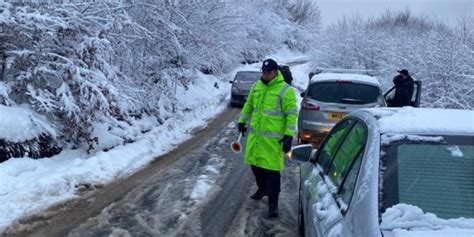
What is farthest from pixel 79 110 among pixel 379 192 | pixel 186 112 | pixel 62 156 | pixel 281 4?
pixel 281 4

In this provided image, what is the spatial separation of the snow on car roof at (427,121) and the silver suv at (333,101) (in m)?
6.02

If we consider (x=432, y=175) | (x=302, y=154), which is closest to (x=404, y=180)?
(x=432, y=175)

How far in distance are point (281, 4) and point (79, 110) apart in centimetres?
5995

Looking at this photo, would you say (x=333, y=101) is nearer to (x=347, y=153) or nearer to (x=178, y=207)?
(x=178, y=207)

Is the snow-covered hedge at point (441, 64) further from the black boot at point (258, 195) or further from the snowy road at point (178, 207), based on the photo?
the black boot at point (258, 195)

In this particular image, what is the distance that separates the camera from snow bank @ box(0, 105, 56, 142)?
8.26m

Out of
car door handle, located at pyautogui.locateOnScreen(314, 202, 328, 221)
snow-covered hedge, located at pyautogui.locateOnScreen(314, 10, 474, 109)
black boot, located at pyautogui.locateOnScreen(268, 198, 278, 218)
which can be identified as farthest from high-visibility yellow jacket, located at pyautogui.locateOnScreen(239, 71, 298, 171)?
snow-covered hedge, located at pyautogui.locateOnScreen(314, 10, 474, 109)

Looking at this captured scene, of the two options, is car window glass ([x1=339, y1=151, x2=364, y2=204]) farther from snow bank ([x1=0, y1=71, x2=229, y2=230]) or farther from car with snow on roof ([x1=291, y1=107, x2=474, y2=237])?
snow bank ([x1=0, y1=71, x2=229, y2=230])

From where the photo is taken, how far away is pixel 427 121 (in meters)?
3.27

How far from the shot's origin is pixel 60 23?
877cm

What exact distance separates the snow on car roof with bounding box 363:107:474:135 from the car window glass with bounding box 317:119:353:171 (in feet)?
2.81

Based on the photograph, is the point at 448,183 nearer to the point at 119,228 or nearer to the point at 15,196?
the point at 119,228

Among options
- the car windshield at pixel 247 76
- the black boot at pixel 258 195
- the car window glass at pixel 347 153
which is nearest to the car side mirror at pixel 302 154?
the car window glass at pixel 347 153

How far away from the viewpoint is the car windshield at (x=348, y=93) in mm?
9625
